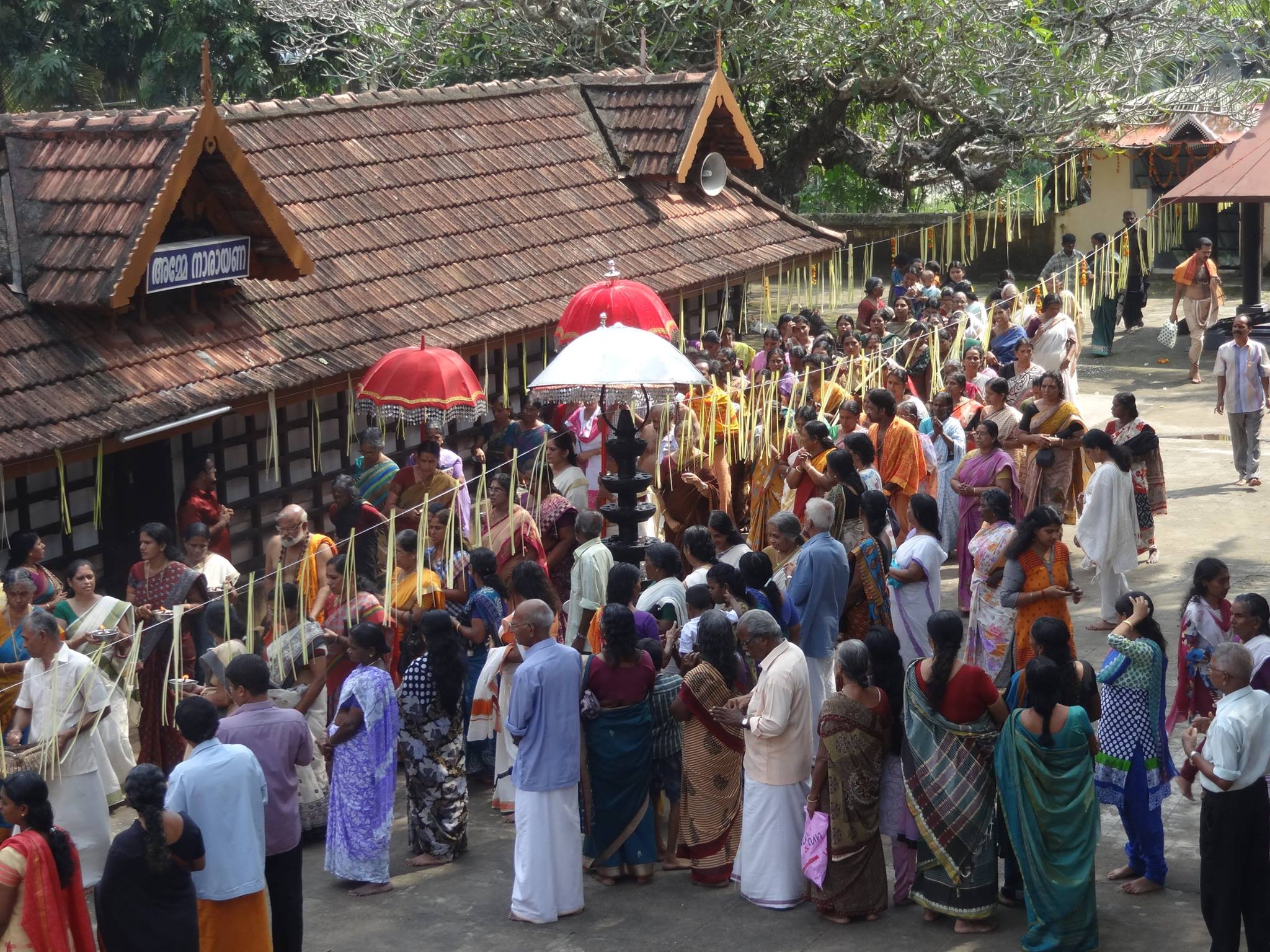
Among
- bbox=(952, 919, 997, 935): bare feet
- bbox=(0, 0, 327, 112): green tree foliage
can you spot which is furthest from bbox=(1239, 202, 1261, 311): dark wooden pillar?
bbox=(0, 0, 327, 112): green tree foliage

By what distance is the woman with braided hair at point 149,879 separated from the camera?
5844 mm

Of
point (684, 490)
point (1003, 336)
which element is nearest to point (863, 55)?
point (1003, 336)

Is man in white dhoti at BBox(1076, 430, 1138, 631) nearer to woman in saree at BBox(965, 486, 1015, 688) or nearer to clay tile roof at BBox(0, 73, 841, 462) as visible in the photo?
woman in saree at BBox(965, 486, 1015, 688)

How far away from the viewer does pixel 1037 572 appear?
351 inches

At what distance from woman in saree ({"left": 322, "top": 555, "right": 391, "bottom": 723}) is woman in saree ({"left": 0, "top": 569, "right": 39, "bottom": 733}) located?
1506mm

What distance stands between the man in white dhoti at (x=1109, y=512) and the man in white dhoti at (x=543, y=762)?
4.51 m

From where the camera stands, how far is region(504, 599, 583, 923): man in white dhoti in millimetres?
7305

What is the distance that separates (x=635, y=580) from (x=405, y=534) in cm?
→ 169

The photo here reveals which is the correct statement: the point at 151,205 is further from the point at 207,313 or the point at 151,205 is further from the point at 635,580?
the point at 635,580

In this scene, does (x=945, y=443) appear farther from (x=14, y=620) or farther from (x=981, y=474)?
(x=14, y=620)

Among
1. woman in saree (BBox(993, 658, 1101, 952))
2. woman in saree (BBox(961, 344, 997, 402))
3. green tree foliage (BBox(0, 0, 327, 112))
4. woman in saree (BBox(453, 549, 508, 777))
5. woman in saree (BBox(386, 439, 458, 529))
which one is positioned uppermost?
green tree foliage (BBox(0, 0, 327, 112))

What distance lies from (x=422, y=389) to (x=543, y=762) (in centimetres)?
369

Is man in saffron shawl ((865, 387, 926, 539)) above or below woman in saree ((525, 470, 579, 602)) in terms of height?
above

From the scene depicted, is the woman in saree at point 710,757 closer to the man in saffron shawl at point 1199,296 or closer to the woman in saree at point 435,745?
the woman in saree at point 435,745
